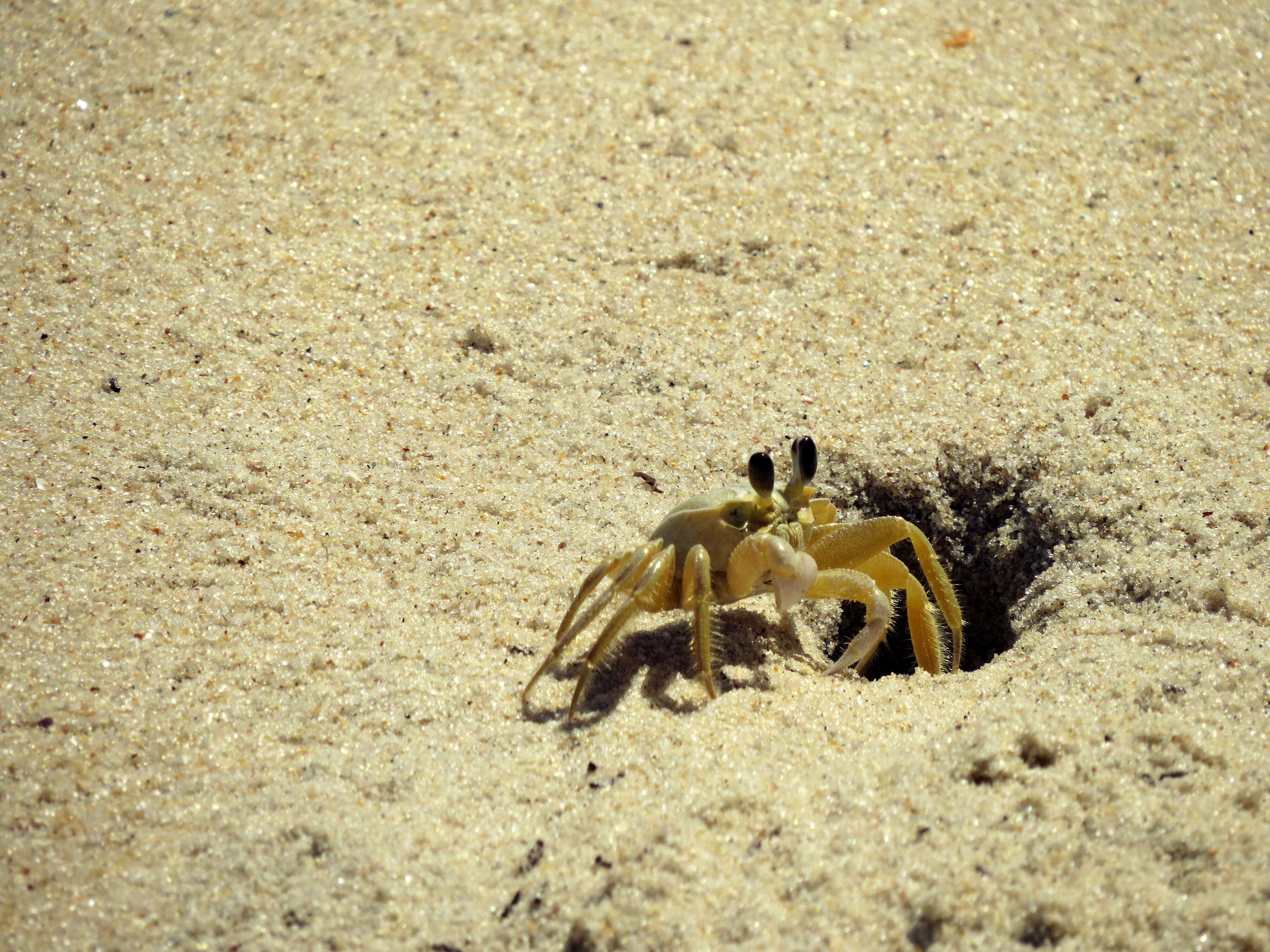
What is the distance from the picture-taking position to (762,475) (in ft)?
8.61

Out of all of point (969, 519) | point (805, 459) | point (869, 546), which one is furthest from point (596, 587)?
point (969, 519)

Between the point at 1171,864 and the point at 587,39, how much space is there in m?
3.91

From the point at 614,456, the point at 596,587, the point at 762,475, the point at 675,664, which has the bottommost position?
Answer: the point at 675,664

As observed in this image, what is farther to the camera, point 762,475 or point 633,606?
point 762,475

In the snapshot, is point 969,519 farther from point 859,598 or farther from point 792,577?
point 792,577

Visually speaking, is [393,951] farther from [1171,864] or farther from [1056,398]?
[1056,398]

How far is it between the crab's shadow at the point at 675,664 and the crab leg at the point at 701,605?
8cm

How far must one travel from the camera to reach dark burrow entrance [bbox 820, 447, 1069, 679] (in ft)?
10.4

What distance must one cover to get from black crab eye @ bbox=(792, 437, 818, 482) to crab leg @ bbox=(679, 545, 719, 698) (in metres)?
0.40

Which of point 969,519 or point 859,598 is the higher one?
point 969,519

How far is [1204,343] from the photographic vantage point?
3.54 metres

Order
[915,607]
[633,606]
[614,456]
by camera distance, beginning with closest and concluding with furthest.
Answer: [633,606], [915,607], [614,456]

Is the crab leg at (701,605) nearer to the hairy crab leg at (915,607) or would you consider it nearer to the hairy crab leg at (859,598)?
the hairy crab leg at (859,598)

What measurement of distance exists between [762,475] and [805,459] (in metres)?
0.20
